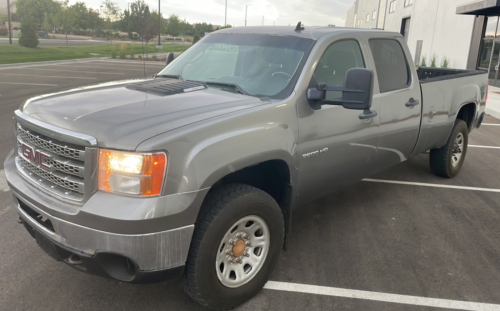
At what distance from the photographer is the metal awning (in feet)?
57.5

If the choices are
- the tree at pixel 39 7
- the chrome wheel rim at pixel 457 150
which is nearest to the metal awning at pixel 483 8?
the chrome wheel rim at pixel 457 150

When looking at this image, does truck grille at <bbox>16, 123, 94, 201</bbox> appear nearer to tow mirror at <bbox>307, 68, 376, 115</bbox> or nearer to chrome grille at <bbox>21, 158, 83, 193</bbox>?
chrome grille at <bbox>21, 158, 83, 193</bbox>

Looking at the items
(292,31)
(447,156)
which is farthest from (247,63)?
(447,156)

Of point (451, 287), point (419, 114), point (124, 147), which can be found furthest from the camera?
point (419, 114)

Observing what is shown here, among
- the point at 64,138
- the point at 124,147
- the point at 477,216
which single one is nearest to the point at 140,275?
the point at 124,147

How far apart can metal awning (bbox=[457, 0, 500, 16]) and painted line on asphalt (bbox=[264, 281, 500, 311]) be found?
17355 millimetres

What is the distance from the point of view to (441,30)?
26.6 meters

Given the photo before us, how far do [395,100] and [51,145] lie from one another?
10.5ft

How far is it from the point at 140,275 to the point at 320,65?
2.22m

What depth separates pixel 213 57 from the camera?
4.25 meters

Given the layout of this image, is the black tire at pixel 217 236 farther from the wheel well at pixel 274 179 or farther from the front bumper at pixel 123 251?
the wheel well at pixel 274 179

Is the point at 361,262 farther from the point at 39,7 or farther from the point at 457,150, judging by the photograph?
the point at 39,7

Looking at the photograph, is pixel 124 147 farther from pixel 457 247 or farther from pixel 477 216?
pixel 477 216

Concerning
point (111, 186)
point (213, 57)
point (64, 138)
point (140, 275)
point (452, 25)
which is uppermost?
point (452, 25)
